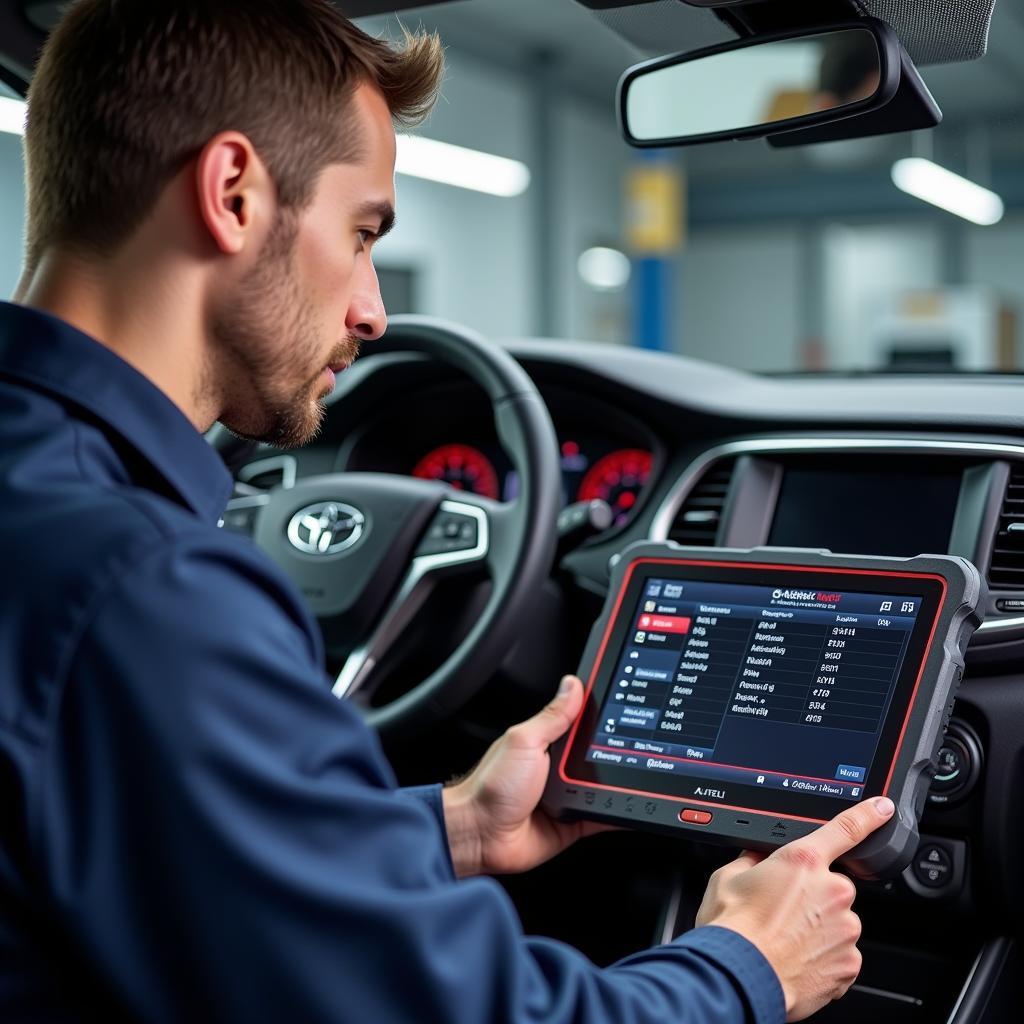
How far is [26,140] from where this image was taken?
3.06 ft

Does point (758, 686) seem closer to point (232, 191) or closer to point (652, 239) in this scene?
point (232, 191)

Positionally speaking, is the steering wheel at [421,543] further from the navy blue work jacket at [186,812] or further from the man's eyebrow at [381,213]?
the navy blue work jacket at [186,812]

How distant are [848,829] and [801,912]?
0.10 m

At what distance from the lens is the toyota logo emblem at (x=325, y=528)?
1.64 metres

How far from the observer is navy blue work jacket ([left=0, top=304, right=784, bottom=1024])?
627 mm

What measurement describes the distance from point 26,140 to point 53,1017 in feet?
1.88

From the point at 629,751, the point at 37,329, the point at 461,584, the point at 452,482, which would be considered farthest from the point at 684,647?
→ the point at 452,482

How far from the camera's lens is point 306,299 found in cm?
89

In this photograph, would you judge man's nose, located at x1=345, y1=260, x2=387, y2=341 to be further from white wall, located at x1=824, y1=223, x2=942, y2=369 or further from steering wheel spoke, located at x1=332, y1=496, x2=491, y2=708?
white wall, located at x1=824, y1=223, x2=942, y2=369

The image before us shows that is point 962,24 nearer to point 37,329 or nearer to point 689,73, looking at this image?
point 689,73

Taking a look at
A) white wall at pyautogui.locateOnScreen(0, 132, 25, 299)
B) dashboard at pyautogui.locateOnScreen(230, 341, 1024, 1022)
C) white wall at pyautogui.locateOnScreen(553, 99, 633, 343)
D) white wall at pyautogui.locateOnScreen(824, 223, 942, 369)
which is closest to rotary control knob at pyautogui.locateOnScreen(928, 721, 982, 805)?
dashboard at pyautogui.locateOnScreen(230, 341, 1024, 1022)

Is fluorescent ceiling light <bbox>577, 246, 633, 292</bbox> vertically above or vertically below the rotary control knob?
above

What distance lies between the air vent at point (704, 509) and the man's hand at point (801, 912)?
2.21 ft

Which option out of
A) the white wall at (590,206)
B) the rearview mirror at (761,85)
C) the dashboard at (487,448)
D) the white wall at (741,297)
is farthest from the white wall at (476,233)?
the rearview mirror at (761,85)
